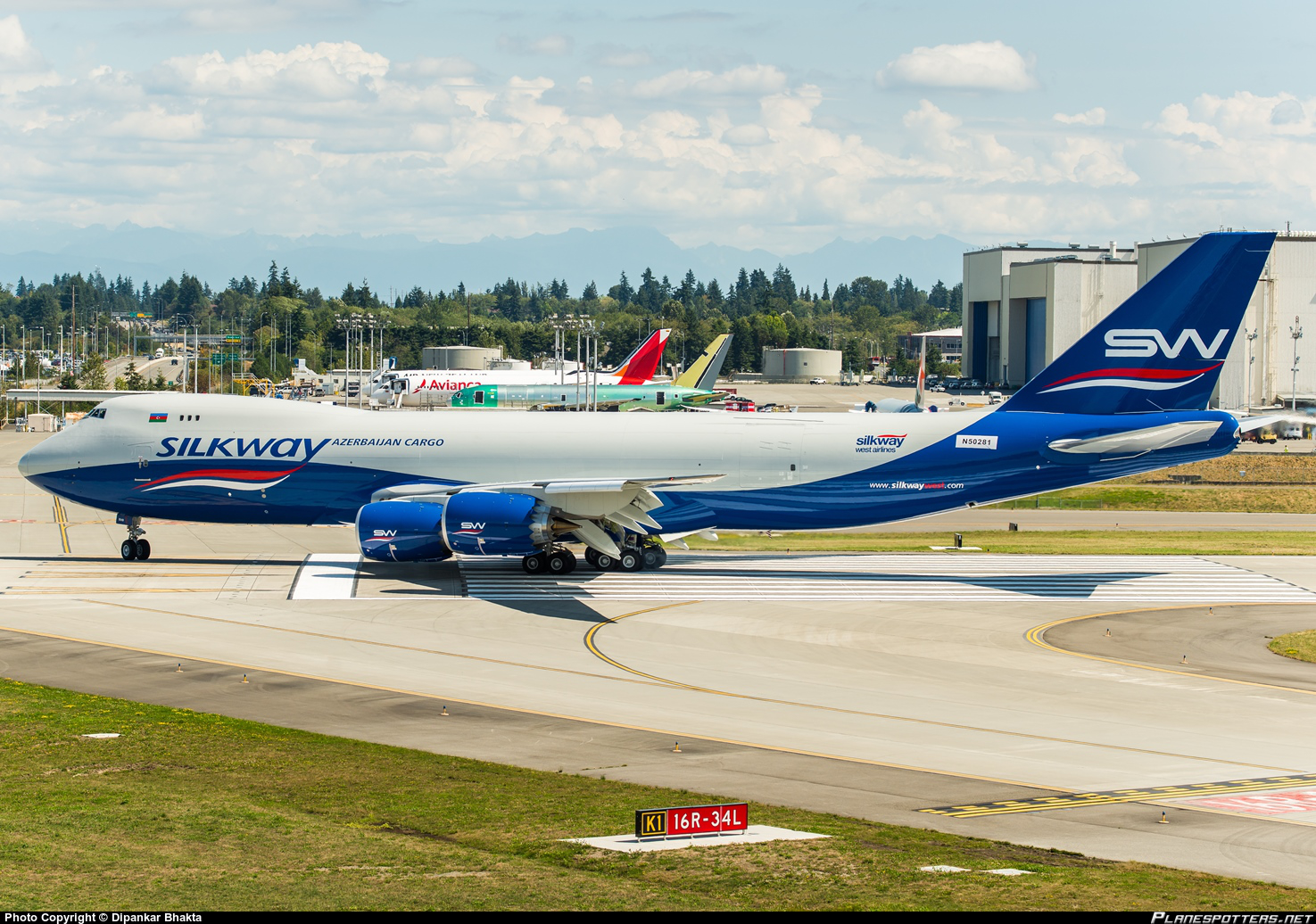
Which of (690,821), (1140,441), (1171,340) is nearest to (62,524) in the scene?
(1140,441)

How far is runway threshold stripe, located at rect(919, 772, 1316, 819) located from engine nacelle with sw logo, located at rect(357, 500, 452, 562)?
85.3 ft

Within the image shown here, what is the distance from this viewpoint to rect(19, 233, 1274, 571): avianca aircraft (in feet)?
144

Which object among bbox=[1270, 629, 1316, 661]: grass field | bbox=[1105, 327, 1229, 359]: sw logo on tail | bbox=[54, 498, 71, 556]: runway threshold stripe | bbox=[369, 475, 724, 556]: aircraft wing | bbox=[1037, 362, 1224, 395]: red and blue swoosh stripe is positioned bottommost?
bbox=[1270, 629, 1316, 661]: grass field

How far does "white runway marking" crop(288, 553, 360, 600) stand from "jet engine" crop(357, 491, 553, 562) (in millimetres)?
1538

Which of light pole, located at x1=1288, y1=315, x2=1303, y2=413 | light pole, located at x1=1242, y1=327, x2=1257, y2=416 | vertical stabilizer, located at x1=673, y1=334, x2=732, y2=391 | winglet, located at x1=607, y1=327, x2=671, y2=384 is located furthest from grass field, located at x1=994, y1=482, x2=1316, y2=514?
light pole, located at x1=1242, y1=327, x2=1257, y2=416

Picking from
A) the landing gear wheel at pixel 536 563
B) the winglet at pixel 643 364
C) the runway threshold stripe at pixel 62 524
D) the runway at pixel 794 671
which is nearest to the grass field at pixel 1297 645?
the runway at pixel 794 671

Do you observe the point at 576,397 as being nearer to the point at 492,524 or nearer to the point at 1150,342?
the point at 492,524

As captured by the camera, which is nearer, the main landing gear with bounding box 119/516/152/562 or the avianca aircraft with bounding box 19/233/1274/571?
the avianca aircraft with bounding box 19/233/1274/571

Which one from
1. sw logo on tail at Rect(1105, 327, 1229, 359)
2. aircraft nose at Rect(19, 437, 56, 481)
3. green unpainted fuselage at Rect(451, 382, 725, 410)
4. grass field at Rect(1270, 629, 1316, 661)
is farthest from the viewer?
green unpainted fuselage at Rect(451, 382, 725, 410)

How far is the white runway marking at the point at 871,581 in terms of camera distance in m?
41.4

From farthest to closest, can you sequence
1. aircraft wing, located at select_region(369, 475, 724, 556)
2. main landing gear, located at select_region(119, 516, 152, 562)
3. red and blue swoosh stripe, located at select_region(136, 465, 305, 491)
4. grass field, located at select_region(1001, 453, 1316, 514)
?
grass field, located at select_region(1001, 453, 1316, 514)
main landing gear, located at select_region(119, 516, 152, 562)
red and blue swoosh stripe, located at select_region(136, 465, 305, 491)
aircraft wing, located at select_region(369, 475, 724, 556)

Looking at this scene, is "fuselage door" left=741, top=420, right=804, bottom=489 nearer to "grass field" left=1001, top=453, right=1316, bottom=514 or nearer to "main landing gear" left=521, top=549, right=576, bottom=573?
"main landing gear" left=521, top=549, right=576, bottom=573

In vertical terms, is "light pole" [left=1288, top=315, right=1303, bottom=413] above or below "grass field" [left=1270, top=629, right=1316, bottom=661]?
above

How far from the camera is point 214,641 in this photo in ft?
106
